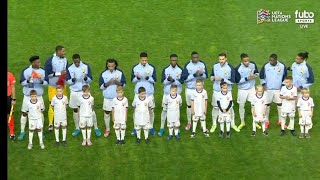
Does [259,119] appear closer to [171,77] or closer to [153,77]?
[171,77]

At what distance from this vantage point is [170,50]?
26125 millimetres

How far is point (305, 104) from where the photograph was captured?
66.3 feet

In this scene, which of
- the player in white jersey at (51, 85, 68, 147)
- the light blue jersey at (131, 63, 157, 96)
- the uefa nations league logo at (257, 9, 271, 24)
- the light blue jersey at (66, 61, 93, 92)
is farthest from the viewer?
the uefa nations league logo at (257, 9, 271, 24)

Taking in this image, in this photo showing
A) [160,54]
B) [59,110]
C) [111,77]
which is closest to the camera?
[59,110]

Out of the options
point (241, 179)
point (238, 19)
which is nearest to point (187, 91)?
point (241, 179)

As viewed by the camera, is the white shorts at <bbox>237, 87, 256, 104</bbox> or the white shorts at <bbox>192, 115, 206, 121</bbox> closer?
the white shorts at <bbox>192, 115, 206, 121</bbox>

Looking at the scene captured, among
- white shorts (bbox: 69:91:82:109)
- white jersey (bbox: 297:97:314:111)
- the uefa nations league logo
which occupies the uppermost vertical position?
the uefa nations league logo

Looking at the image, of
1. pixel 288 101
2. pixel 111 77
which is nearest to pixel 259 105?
pixel 288 101

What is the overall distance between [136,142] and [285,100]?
4.55 metres

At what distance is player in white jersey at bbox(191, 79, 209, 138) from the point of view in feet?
66.5

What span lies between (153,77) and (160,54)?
17.1ft

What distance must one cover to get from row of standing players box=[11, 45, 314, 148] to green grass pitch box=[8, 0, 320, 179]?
77cm

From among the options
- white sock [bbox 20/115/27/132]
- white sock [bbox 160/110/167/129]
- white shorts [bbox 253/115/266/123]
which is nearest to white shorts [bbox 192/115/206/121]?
white sock [bbox 160/110/167/129]

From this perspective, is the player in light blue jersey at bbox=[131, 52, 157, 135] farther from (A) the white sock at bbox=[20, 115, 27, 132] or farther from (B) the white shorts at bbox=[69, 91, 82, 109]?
(A) the white sock at bbox=[20, 115, 27, 132]
